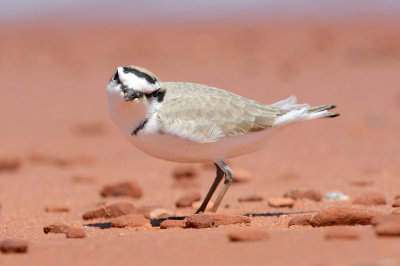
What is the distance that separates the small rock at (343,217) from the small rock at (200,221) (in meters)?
0.84

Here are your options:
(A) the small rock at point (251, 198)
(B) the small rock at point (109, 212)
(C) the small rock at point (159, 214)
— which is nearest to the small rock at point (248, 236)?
(C) the small rock at point (159, 214)

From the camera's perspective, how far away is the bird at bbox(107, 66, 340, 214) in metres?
6.44

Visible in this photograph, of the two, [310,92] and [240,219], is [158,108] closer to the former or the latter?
[240,219]

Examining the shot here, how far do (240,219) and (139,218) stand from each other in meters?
0.92

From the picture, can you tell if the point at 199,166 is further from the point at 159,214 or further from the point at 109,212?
the point at 159,214

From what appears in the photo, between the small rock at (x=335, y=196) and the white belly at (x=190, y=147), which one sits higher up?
Answer: the small rock at (x=335, y=196)

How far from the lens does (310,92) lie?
17.8m

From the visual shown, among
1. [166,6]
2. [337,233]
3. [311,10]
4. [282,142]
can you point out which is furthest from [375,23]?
[337,233]

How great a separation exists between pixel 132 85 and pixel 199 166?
17.5ft

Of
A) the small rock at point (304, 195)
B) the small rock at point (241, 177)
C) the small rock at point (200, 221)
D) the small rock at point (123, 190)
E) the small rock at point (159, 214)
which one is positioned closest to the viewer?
the small rock at point (200, 221)

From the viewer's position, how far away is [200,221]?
6176mm

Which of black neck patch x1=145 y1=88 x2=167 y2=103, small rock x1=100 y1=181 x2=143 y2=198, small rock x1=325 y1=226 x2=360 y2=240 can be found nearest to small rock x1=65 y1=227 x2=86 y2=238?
black neck patch x1=145 y1=88 x2=167 y2=103

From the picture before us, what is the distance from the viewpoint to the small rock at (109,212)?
7594 millimetres

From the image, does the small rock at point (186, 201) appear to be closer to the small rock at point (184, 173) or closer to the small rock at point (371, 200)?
the small rock at point (371, 200)
